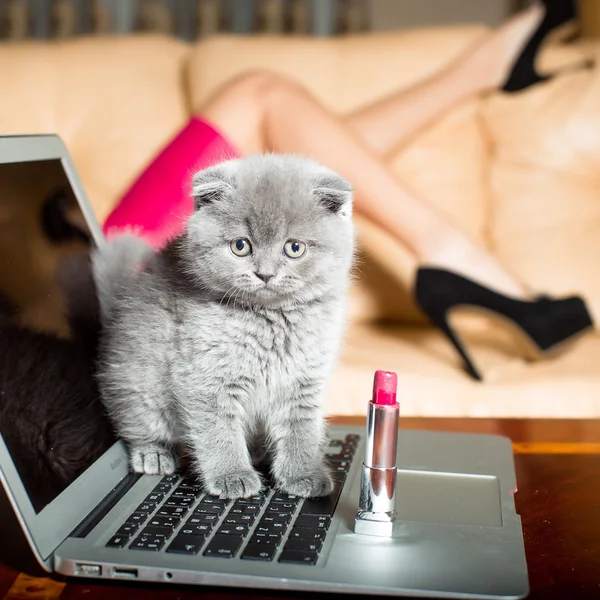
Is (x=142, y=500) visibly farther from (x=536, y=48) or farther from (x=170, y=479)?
(x=536, y=48)

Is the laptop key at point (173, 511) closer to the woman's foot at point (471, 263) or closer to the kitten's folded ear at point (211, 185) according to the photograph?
the kitten's folded ear at point (211, 185)

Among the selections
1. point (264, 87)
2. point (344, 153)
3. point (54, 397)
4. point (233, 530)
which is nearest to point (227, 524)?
point (233, 530)

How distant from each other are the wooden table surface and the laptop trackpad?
0.03 m

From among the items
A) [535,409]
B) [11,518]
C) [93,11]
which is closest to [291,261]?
[11,518]

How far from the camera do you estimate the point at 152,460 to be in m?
0.86

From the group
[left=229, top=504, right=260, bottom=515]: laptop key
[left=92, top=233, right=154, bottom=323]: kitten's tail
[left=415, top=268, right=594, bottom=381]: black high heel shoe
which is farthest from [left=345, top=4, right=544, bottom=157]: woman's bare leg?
[left=229, top=504, right=260, bottom=515]: laptop key

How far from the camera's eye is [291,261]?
0.77 m

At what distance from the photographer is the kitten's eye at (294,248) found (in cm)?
77

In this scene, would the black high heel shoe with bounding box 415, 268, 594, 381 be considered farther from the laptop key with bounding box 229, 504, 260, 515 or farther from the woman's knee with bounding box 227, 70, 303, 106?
the laptop key with bounding box 229, 504, 260, 515

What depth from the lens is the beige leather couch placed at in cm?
194

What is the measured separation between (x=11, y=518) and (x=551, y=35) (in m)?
1.85

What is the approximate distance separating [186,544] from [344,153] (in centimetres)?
114

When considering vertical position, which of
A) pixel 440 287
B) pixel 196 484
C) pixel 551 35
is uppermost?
pixel 551 35

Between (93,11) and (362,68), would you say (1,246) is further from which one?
(93,11)
